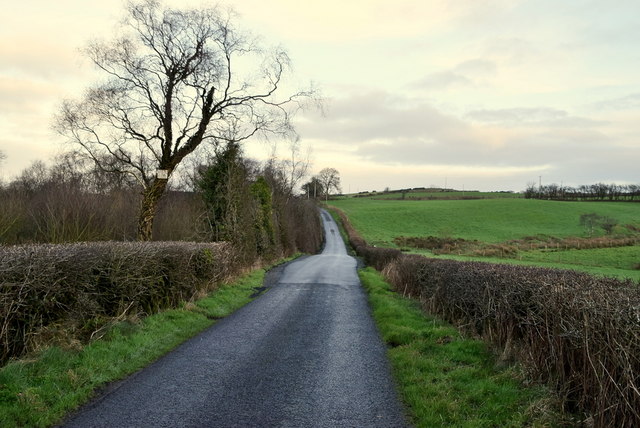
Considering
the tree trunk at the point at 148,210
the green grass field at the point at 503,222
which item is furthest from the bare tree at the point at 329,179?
the tree trunk at the point at 148,210

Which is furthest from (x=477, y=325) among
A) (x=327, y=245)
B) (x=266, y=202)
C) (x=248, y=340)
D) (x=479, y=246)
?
(x=327, y=245)

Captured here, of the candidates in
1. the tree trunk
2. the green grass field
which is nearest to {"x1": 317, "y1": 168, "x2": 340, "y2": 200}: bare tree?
the green grass field

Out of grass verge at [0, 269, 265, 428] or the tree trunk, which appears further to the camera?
the tree trunk

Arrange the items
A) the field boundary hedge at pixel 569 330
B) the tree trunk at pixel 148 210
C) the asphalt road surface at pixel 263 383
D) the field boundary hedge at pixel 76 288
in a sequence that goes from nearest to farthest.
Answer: the field boundary hedge at pixel 569 330 → the asphalt road surface at pixel 263 383 → the field boundary hedge at pixel 76 288 → the tree trunk at pixel 148 210

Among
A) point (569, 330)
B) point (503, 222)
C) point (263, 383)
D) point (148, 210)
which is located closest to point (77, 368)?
point (263, 383)

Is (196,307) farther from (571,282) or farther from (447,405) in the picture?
(571,282)

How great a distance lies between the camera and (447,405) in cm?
513

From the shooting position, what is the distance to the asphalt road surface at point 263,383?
190 inches

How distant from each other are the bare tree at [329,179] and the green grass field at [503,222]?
30.4 meters

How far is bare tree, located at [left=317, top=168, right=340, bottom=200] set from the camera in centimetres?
12712

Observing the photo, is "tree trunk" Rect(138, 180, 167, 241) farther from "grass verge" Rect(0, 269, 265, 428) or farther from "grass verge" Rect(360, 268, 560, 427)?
"grass verge" Rect(360, 268, 560, 427)

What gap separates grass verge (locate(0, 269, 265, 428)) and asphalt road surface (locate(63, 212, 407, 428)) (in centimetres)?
24

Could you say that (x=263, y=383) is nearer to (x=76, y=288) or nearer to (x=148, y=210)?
(x=76, y=288)

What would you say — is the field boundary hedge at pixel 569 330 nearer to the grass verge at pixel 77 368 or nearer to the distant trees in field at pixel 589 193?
the grass verge at pixel 77 368
